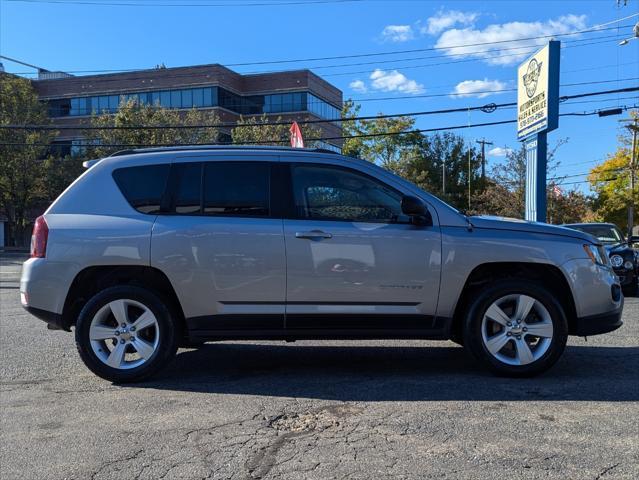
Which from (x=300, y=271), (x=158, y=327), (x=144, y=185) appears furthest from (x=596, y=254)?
(x=144, y=185)

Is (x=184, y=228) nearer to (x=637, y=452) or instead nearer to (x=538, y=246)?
(x=538, y=246)

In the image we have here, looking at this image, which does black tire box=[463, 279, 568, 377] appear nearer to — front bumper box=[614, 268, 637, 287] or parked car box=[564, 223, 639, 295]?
parked car box=[564, 223, 639, 295]

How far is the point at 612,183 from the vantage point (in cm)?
4594

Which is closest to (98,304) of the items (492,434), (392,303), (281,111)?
(392,303)

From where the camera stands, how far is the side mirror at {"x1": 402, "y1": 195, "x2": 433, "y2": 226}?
4855 mm

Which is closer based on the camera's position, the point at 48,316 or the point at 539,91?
the point at 48,316

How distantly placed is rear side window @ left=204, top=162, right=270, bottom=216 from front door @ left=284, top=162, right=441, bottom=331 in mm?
370

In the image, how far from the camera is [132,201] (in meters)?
5.09

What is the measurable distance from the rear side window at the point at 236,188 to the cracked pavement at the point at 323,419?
1572 mm

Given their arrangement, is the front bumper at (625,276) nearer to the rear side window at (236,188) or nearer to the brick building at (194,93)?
the rear side window at (236,188)

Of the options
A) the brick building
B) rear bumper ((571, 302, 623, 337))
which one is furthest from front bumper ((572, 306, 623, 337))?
the brick building

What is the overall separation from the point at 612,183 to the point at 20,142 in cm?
4698

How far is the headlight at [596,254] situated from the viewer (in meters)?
5.03

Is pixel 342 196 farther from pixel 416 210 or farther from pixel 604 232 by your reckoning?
pixel 604 232
